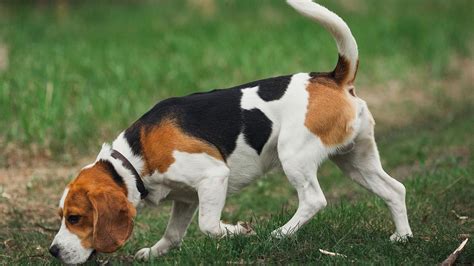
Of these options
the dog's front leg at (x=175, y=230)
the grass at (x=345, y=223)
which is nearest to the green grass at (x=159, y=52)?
the grass at (x=345, y=223)

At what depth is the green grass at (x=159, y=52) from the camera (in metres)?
10.6

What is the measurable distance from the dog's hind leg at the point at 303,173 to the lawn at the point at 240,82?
127 millimetres

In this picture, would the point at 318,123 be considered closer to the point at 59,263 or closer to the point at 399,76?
the point at 59,263

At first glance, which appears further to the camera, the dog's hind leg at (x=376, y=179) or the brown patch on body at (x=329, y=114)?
the dog's hind leg at (x=376, y=179)

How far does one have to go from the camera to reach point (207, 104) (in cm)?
634

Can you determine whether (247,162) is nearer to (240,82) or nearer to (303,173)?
(303,173)

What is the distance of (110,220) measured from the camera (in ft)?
18.9

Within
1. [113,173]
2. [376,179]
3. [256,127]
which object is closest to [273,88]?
[256,127]

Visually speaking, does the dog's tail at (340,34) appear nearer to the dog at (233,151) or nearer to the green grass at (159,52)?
the dog at (233,151)

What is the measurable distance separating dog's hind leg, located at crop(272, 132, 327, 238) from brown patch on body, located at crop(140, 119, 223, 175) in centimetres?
47

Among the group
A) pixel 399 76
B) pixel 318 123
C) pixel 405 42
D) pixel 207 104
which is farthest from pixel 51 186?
pixel 405 42

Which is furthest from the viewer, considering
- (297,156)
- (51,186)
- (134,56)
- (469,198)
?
(134,56)

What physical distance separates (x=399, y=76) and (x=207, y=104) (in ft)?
25.1

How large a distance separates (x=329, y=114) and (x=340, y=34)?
0.60 metres
